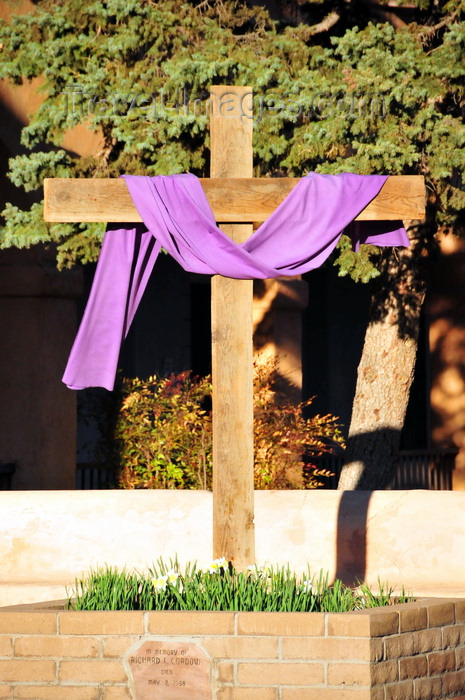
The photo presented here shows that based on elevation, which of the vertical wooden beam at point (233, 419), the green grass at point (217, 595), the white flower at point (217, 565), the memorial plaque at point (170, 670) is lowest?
the memorial plaque at point (170, 670)

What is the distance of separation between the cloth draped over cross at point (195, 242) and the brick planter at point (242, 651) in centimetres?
161

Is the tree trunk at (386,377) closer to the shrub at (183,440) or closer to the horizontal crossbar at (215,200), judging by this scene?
the shrub at (183,440)

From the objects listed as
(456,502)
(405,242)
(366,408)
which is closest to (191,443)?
(366,408)

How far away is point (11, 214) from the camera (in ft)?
34.6

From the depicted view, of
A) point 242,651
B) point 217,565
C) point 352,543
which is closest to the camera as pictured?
point 242,651

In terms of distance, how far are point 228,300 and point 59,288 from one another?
21.2 ft

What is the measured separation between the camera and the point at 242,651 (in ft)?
17.7

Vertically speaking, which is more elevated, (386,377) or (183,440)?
(386,377)

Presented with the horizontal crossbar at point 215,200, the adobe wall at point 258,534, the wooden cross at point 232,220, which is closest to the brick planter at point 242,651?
the wooden cross at point 232,220

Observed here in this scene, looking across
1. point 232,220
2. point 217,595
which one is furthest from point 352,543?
point 232,220

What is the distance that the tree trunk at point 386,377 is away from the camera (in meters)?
12.0

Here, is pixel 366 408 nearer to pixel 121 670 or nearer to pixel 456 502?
pixel 456 502

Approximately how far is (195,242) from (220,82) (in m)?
4.17

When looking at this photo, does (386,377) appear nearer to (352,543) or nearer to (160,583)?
(352,543)
